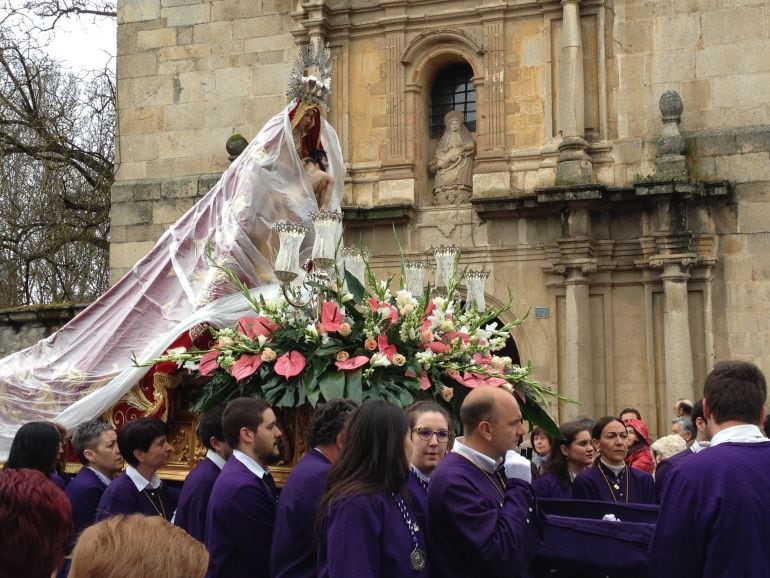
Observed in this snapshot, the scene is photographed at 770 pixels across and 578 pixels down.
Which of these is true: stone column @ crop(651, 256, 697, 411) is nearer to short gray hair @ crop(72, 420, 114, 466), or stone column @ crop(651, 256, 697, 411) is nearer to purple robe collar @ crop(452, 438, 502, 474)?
short gray hair @ crop(72, 420, 114, 466)

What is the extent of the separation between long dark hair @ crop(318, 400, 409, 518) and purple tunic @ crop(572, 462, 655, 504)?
9.63 ft

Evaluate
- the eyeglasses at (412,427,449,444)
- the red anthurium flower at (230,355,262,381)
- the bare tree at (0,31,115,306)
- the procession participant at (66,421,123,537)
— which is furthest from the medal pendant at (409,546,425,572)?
the bare tree at (0,31,115,306)

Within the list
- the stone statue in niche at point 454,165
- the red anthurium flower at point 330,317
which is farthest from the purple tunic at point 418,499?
the stone statue in niche at point 454,165

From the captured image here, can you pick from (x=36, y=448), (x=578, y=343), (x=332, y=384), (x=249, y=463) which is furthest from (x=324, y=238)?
(x=578, y=343)

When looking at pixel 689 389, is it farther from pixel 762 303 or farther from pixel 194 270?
pixel 194 270

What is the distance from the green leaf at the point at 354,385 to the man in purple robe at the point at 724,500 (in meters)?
1.96

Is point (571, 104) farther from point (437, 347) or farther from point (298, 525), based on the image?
point (298, 525)

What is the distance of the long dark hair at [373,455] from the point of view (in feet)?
13.9

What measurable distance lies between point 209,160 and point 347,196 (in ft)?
8.24

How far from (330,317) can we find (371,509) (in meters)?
2.09

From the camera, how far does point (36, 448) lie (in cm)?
556

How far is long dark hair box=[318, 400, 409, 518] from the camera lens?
4234 mm

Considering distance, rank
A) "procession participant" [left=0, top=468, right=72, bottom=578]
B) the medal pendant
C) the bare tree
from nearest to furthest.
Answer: "procession participant" [left=0, top=468, right=72, bottom=578] < the medal pendant < the bare tree

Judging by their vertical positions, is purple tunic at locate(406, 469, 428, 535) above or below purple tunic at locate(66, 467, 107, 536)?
above
